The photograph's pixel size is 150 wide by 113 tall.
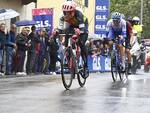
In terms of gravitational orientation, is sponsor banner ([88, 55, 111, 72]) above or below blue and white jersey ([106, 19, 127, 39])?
below

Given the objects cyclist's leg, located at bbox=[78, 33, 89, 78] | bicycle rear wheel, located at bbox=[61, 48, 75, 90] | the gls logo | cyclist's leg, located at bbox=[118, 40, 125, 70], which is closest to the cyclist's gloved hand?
cyclist's leg, located at bbox=[78, 33, 89, 78]

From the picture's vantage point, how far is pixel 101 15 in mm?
35594

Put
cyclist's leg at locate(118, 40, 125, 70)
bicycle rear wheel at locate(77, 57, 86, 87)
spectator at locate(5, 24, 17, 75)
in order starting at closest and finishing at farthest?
bicycle rear wheel at locate(77, 57, 86, 87) → cyclist's leg at locate(118, 40, 125, 70) → spectator at locate(5, 24, 17, 75)

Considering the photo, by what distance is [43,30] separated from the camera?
70.4 ft

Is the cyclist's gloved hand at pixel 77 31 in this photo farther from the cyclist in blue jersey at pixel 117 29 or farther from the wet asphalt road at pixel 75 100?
the cyclist in blue jersey at pixel 117 29

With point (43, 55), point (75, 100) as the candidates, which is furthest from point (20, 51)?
point (75, 100)

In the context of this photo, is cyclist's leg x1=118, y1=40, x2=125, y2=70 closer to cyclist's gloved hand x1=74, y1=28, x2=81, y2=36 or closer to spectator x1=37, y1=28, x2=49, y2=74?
cyclist's gloved hand x1=74, y1=28, x2=81, y2=36

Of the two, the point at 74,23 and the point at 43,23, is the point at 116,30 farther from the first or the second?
the point at 43,23

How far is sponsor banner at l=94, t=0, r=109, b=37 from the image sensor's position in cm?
3519

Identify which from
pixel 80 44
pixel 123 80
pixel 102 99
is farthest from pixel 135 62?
pixel 102 99

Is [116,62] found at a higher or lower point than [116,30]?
lower

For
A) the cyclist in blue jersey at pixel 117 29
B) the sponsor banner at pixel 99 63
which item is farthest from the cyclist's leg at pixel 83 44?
the sponsor banner at pixel 99 63

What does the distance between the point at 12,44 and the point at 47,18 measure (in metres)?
6.43

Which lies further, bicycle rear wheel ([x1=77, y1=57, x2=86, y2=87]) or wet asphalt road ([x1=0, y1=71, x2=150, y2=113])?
bicycle rear wheel ([x1=77, y1=57, x2=86, y2=87])
